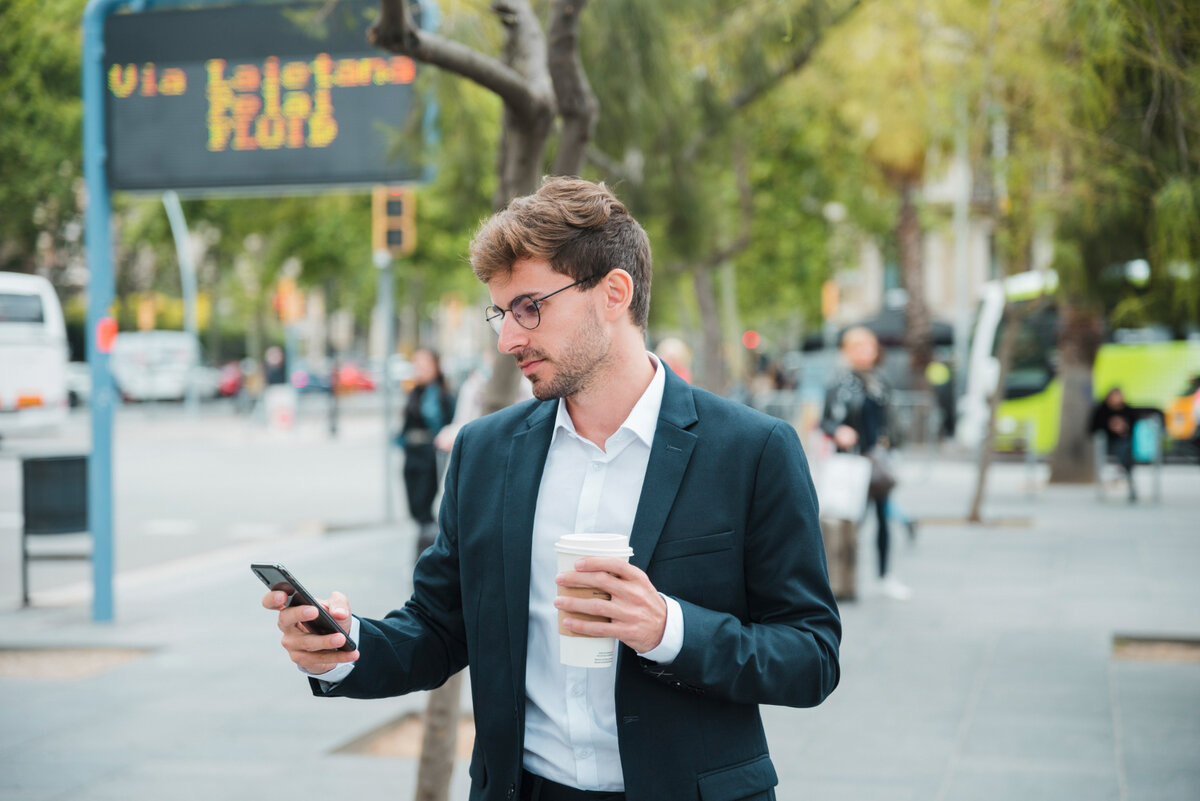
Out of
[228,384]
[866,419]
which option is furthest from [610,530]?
[228,384]

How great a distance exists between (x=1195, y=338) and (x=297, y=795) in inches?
806

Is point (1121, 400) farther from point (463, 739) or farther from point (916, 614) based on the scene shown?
point (463, 739)

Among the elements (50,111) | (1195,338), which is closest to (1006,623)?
(50,111)

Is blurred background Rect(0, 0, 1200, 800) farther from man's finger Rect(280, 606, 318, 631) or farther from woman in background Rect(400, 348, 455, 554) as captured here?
man's finger Rect(280, 606, 318, 631)

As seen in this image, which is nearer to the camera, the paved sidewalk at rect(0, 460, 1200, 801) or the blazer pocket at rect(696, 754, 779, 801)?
the blazer pocket at rect(696, 754, 779, 801)

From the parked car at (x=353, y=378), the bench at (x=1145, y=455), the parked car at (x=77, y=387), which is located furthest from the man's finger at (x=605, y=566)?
the parked car at (x=353, y=378)

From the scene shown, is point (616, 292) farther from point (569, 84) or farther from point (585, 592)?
point (569, 84)

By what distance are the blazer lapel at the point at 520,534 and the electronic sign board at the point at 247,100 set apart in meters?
4.74

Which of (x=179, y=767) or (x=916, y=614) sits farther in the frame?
(x=916, y=614)

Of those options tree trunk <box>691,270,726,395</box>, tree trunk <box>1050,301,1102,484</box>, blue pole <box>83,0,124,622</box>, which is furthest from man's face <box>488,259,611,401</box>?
tree trunk <box>1050,301,1102,484</box>

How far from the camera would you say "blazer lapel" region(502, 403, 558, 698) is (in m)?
2.18

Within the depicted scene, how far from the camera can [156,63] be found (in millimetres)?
7824

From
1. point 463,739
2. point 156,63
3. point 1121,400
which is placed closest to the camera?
point 463,739

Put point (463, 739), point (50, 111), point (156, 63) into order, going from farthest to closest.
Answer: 1. point (50, 111)
2. point (156, 63)
3. point (463, 739)
